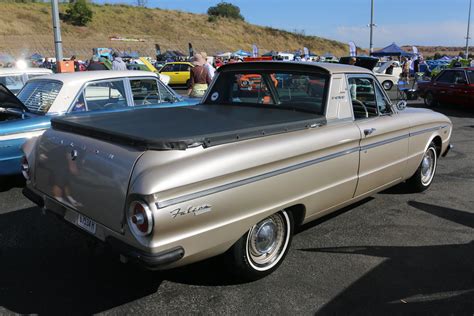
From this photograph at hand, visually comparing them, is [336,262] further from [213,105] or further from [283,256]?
[213,105]

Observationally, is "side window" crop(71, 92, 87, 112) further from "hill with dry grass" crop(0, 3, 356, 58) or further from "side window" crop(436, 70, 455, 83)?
"hill with dry grass" crop(0, 3, 356, 58)

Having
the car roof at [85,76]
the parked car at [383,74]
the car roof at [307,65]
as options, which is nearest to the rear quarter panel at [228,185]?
the car roof at [307,65]

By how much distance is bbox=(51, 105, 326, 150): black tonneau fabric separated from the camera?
2.94m

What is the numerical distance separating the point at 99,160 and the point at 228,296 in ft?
4.49

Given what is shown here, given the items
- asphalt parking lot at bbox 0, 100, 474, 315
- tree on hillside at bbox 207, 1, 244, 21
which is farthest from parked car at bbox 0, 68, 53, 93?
tree on hillside at bbox 207, 1, 244, 21

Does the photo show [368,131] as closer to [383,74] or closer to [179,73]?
[179,73]

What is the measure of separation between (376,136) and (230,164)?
2.08 metres

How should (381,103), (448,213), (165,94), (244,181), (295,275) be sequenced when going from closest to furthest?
(244,181) → (295,275) → (381,103) → (448,213) → (165,94)

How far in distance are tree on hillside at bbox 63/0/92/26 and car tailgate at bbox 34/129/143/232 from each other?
69.1 m

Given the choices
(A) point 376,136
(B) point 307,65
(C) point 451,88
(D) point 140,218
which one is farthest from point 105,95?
(C) point 451,88

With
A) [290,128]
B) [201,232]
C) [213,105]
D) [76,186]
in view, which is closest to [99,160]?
[76,186]

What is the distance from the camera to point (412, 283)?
350 centimetres

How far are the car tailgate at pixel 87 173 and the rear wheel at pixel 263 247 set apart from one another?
0.95 meters

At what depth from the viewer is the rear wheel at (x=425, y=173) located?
5625mm
